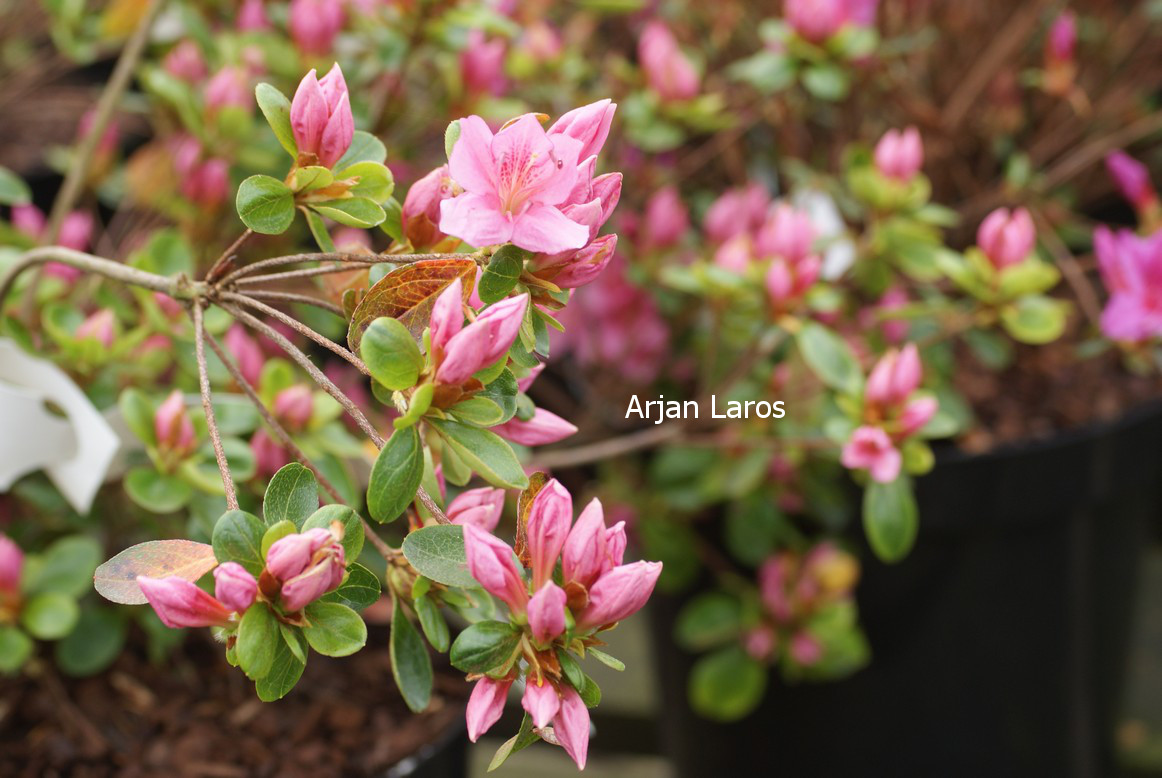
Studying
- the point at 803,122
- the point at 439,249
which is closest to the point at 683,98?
the point at 803,122

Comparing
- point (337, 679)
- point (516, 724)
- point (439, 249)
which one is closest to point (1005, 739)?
point (516, 724)

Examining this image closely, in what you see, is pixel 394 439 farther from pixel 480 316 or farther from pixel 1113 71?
pixel 1113 71

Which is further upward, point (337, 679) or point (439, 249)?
point (439, 249)

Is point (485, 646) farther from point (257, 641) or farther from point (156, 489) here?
point (156, 489)

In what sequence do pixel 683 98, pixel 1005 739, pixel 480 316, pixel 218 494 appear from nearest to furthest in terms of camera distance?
pixel 480 316
pixel 218 494
pixel 683 98
pixel 1005 739

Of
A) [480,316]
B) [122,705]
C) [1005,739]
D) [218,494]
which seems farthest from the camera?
[1005,739]

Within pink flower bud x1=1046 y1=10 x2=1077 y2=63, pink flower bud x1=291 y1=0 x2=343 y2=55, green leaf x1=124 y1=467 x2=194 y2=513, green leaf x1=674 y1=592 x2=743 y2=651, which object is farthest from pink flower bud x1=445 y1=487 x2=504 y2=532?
pink flower bud x1=1046 y1=10 x2=1077 y2=63

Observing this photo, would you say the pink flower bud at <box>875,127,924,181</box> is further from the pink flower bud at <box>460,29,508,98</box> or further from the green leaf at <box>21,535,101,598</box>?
the green leaf at <box>21,535,101,598</box>

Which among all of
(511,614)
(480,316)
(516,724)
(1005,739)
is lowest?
(516,724)

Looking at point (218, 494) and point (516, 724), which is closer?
point (218, 494)
